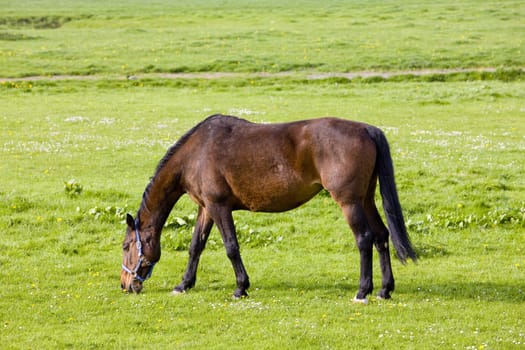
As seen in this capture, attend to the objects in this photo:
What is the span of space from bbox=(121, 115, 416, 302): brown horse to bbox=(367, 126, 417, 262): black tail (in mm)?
14

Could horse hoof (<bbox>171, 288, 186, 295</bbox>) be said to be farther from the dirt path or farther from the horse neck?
the dirt path

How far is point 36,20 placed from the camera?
74938 mm

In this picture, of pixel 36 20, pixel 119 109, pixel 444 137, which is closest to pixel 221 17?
pixel 36 20

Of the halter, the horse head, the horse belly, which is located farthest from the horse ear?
the horse belly

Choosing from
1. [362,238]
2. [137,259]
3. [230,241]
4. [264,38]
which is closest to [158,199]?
[137,259]

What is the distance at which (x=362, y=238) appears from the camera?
1113cm

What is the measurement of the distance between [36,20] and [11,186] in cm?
5959

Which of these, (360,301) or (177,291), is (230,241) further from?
(360,301)

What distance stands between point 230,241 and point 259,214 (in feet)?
16.5

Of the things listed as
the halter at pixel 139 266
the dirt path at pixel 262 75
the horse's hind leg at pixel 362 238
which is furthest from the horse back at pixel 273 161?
the dirt path at pixel 262 75

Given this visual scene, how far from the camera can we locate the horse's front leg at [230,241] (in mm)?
11805

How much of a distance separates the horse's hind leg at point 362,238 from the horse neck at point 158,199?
269 cm

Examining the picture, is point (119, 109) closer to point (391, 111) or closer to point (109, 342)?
point (391, 111)

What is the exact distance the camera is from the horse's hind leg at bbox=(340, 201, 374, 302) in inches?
435
